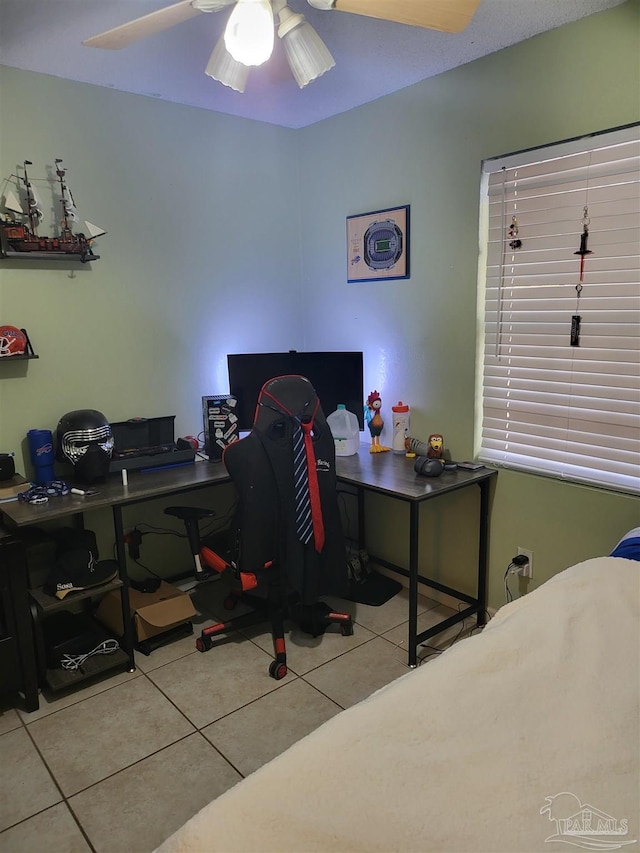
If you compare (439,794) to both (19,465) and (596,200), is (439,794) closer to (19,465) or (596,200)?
(596,200)

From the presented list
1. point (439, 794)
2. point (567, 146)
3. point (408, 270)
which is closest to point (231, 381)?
point (408, 270)

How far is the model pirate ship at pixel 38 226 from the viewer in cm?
247

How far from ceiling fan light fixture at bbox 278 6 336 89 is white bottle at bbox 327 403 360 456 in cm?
169

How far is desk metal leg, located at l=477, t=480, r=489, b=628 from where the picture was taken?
270 centimetres

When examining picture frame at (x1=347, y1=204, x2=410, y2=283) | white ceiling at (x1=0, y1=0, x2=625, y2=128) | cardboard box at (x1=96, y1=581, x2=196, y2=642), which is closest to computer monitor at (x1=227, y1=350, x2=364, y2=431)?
picture frame at (x1=347, y1=204, x2=410, y2=283)

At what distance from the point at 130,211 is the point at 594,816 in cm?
295

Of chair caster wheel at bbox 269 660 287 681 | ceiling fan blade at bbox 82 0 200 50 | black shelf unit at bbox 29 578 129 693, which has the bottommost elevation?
chair caster wheel at bbox 269 660 287 681

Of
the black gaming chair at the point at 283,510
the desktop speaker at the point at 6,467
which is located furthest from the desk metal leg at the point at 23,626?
the black gaming chair at the point at 283,510

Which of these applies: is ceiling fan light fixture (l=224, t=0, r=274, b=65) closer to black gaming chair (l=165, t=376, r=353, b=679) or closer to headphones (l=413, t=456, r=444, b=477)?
black gaming chair (l=165, t=376, r=353, b=679)

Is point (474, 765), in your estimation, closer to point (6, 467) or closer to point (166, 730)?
point (166, 730)

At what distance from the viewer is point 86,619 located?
2.72 metres

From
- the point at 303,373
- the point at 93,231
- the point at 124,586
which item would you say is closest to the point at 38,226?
the point at 93,231
